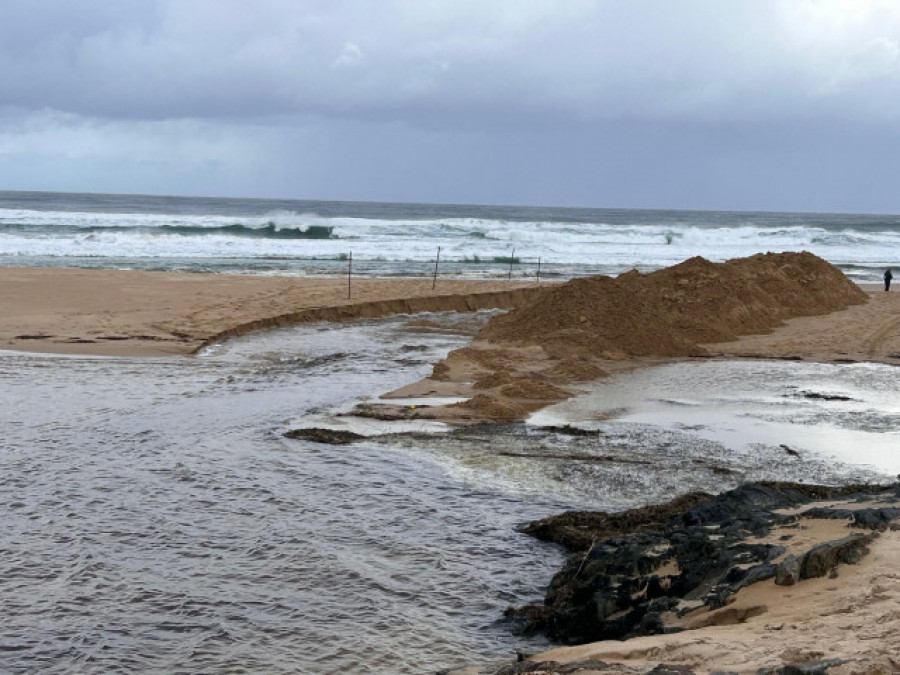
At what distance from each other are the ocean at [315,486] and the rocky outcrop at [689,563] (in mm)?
319

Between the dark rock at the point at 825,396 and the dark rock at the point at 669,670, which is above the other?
the dark rock at the point at 669,670

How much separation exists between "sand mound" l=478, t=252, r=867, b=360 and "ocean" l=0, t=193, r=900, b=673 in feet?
3.91

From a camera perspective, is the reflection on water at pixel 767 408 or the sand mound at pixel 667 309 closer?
the reflection on water at pixel 767 408

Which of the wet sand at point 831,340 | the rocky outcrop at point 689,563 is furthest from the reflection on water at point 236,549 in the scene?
the wet sand at point 831,340

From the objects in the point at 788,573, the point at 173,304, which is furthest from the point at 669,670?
the point at 173,304

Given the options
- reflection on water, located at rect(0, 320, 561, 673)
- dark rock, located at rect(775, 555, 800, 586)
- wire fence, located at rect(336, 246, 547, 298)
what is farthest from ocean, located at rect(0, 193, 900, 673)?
wire fence, located at rect(336, 246, 547, 298)

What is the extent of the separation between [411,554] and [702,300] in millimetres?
12978

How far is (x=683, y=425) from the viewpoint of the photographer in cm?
1060

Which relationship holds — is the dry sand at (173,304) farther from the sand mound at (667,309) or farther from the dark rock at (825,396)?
the dark rock at (825,396)

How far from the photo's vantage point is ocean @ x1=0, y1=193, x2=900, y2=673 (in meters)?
5.43

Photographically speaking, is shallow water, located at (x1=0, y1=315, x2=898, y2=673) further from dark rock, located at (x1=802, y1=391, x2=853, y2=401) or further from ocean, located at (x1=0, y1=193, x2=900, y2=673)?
dark rock, located at (x1=802, y1=391, x2=853, y2=401)

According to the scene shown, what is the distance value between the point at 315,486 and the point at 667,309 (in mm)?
11172

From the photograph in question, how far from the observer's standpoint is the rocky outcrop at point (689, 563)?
4.97m

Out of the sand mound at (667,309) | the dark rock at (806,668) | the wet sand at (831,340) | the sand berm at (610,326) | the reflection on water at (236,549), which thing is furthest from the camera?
the wet sand at (831,340)
